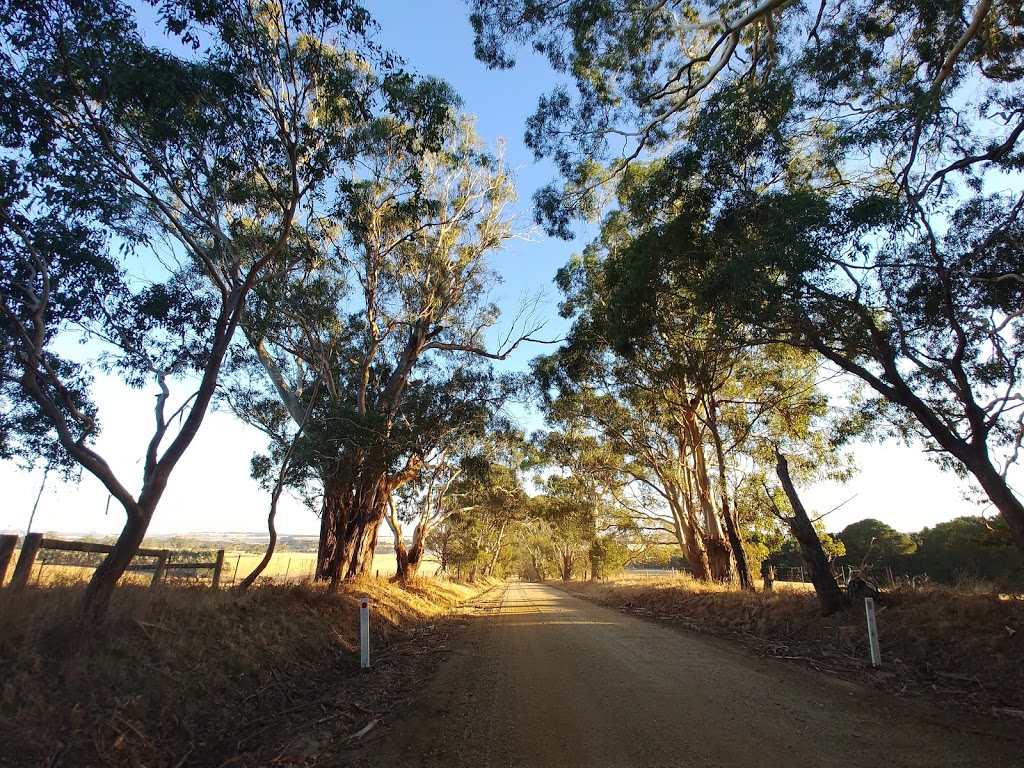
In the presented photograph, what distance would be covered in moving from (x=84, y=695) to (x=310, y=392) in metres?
11.2

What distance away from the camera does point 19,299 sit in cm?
699

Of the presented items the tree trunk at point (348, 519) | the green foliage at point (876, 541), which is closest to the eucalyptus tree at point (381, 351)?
the tree trunk at point (348, 519)

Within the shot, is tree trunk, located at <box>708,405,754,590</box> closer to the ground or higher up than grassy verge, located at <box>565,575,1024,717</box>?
higher up

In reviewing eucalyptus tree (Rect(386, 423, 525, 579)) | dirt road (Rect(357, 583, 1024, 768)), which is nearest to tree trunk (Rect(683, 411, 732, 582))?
eucalyptus tree (Rect(386, 423, 525, 579))

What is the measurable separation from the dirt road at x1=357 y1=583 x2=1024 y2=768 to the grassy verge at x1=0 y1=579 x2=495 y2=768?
3.66 feet

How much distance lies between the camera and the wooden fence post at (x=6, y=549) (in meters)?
6.47

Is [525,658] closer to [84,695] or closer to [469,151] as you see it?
[84,695]

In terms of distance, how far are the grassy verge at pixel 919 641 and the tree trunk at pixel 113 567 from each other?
8760mm

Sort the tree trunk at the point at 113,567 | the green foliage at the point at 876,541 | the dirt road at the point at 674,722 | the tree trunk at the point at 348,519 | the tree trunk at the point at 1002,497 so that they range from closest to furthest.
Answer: the dirt road at the point at 674,722 → the tree trunk at the point at 113,567 → the tree trunk at the point at 1002,497 → the tree trunk at the point at 348,519 → the green foliage at the point at 876,541

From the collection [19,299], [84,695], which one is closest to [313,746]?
[84,695]

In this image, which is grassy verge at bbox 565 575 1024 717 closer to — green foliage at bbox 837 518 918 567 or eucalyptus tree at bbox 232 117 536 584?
eucalyptus tree at bbox 232 117 536 584

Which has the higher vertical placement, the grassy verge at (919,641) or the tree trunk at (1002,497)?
the tree trunk at (1002,497)

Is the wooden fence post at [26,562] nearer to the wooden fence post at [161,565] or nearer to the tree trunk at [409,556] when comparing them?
the wooden fence post at [161,565]

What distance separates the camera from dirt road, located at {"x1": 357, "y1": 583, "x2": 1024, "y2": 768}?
4.24m
